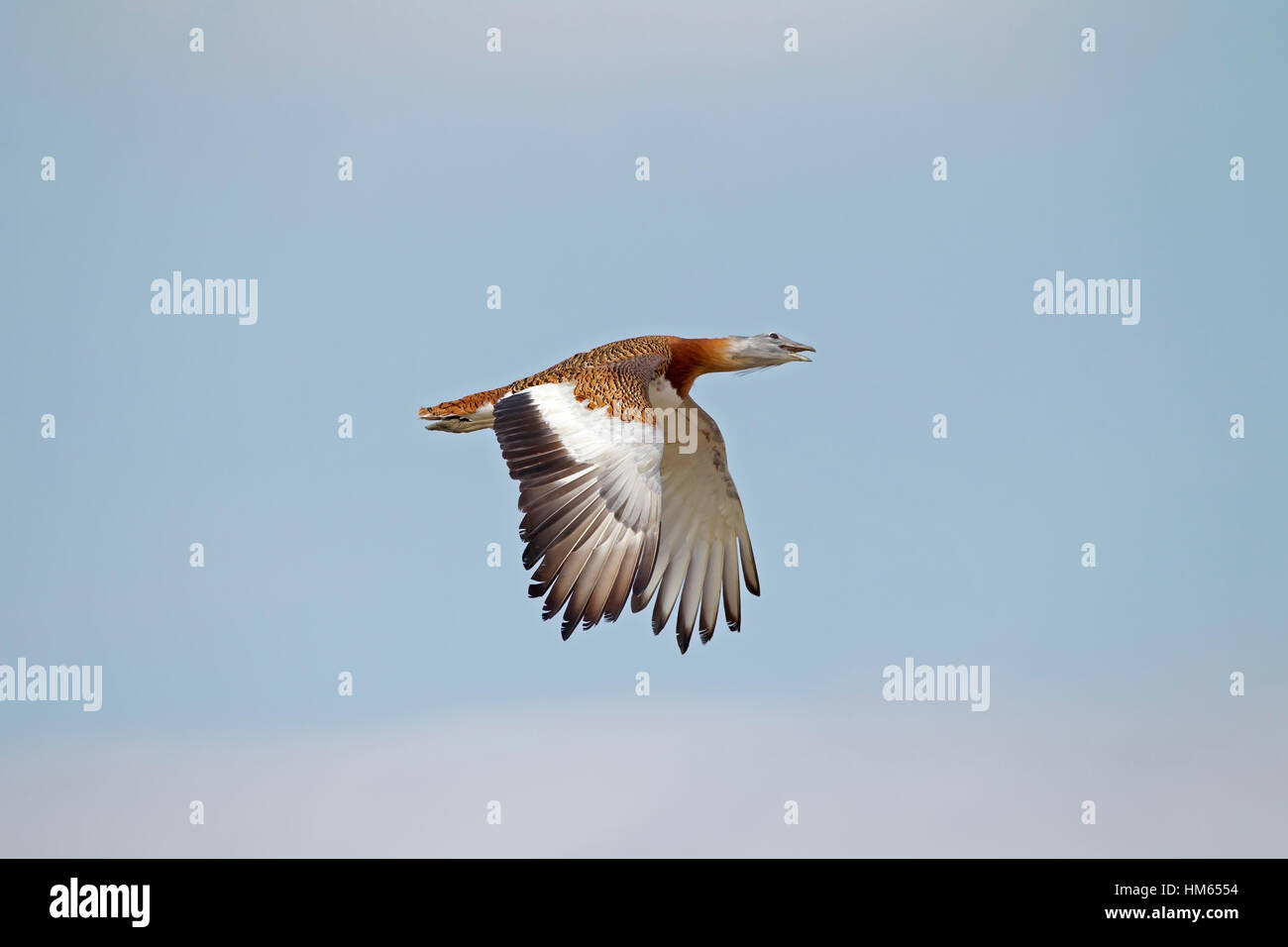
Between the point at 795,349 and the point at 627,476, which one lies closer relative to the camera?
the point at 627,476

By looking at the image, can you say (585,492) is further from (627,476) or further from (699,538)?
(699,538)

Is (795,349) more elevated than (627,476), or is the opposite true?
(795,349)

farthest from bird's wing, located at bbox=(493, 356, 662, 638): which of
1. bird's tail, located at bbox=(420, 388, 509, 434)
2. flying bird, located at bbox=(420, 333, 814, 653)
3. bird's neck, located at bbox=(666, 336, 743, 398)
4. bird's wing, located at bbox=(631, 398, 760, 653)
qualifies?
bird's wing, located at bbox=(631, 398, 760, 653)

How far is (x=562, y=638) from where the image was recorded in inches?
569

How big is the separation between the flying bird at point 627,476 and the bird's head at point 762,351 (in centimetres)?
1

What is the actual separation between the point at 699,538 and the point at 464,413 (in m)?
3.42

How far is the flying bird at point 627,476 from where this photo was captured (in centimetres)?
1495

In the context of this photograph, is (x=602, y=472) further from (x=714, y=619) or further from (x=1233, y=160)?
(x=1233, y=160)

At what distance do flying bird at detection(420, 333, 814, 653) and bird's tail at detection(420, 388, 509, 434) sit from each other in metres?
0.01

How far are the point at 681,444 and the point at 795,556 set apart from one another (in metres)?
2.03

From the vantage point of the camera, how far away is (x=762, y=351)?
752 inches

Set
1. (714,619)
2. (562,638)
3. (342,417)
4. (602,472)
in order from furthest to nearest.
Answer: (342,417), (714,619), (602,472), (562,638)

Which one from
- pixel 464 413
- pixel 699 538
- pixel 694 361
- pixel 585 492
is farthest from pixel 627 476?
pixel 699 538

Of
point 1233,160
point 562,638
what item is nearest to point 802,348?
point 562,638
